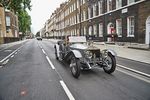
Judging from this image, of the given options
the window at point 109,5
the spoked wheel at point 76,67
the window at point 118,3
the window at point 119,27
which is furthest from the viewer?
the window at point 109,5

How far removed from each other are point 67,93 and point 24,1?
25.4 m

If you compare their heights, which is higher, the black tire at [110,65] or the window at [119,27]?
the window at [119,27]

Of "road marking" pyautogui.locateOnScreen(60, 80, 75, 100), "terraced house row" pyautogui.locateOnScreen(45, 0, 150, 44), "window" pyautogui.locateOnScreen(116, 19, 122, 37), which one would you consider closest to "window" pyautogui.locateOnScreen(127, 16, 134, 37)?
"terraced house row" pyautogui.locateOnScreen(45, 0, 150, 44)

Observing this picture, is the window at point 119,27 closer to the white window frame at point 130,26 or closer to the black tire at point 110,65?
the white window frame at point 130,26

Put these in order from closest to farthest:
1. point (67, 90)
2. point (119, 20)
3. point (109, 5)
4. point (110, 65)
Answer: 1. point (67, 90)
2. point (110, 65)
3. point (119, 20)
4. point (109, 5)

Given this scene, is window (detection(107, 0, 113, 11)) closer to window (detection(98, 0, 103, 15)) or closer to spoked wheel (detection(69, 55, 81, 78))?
window (detection(98, 0, 103, 15))

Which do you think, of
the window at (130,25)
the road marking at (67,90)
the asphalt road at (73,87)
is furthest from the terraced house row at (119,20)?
the road marking at (67,90)

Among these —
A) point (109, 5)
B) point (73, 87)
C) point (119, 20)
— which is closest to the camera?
point (73, 87)

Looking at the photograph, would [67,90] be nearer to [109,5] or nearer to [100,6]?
[109,5]

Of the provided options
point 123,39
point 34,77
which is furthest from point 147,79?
point 123,39

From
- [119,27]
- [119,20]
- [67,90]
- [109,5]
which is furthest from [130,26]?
[67,90]

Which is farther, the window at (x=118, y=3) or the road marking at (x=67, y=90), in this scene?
the window at (x=118, y=3)

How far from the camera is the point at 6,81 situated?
7.19 meters

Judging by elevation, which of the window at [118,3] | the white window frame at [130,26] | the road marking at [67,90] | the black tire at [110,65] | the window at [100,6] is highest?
the window at [100,6]
